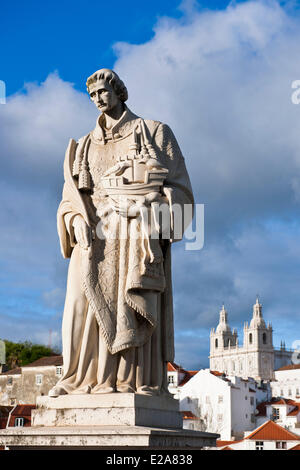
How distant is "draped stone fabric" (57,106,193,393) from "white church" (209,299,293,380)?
16257cm

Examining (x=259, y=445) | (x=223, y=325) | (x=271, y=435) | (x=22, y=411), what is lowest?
(x=259, y=445)

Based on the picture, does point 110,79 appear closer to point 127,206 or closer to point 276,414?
point 127,206

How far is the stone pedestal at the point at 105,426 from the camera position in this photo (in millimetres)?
6207

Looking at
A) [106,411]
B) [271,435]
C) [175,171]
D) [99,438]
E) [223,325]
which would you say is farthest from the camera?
[223,325]

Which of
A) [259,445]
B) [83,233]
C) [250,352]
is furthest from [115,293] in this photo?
[250,352]

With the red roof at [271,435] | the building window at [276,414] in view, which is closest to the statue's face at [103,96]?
the red roof at [271,435]

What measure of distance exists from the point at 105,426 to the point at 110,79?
410 cm

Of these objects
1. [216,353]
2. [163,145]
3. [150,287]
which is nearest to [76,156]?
[163,145]

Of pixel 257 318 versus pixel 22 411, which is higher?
pixel 257 318

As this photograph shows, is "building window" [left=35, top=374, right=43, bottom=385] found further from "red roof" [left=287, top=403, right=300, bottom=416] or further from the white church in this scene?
the white church

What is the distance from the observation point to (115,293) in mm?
7359

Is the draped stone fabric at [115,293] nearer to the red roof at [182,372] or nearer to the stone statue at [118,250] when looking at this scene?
the stone statue at [118,250]

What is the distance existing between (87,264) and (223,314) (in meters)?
193

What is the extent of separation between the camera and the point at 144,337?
23.8 ft
